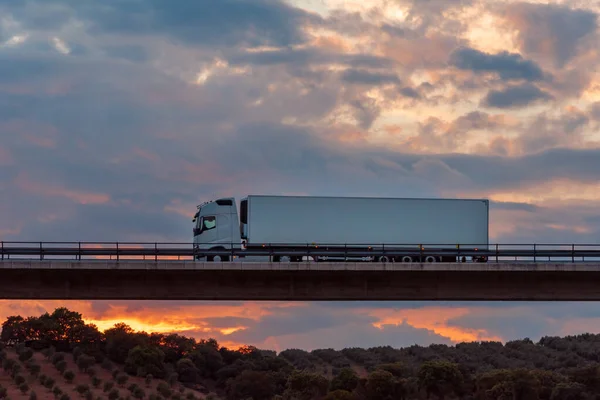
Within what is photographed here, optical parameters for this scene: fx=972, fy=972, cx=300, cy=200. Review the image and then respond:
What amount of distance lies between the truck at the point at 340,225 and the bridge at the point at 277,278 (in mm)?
7965

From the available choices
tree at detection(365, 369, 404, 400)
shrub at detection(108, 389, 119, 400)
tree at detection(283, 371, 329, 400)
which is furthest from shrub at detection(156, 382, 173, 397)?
tree at detection(365, 369, 404, 400)

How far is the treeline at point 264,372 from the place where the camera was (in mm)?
84562

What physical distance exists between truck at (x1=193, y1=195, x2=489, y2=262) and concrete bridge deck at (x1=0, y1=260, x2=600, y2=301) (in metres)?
7.98

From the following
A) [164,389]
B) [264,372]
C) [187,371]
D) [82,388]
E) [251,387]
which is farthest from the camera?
[264,372]

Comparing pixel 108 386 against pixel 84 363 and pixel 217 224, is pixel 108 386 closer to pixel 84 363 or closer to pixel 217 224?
pixel 84 363

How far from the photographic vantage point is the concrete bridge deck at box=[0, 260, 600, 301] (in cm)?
5019

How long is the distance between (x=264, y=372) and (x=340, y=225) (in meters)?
33.3

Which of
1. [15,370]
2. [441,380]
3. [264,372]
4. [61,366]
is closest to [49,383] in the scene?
[15,370]

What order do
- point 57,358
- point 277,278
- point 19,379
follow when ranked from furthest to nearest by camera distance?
1. point 57,358
2. point 19,379
3. point 277,278

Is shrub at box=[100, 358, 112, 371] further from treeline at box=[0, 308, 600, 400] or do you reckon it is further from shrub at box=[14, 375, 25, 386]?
shrub at box=[14, 375, 25, 386]

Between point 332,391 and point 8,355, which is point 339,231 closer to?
point 332,391

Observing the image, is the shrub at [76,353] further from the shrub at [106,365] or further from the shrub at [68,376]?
the shrub at [68,376]

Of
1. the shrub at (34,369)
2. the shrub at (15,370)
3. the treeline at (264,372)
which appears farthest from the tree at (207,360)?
the shrub at (15,370)

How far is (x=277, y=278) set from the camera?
51.2 m
